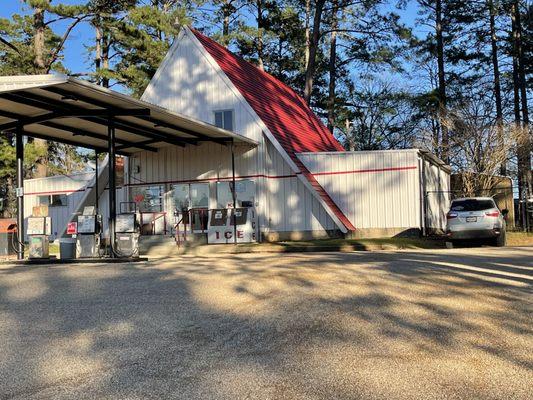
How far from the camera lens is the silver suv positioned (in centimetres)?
1786

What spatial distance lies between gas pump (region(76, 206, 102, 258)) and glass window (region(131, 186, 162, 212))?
8667 millimetres

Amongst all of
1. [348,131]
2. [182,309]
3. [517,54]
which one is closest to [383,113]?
[348,131]

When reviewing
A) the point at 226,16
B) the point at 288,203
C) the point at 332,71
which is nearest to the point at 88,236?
the point at 288,203

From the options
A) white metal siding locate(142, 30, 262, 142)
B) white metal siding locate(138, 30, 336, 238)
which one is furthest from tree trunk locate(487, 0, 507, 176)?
white metal siding locate(142, 30, 262, 142)

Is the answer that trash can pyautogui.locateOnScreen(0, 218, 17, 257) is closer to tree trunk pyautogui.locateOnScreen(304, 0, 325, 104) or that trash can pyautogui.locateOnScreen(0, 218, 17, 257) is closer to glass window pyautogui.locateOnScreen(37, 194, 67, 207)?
glass window pyautogui.locateOnScreen(37, 194, 67, 207)

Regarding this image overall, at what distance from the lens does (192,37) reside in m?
24.2

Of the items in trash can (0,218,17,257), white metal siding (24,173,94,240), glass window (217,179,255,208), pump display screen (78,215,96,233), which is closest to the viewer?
pump display screen (78,215,96,233)

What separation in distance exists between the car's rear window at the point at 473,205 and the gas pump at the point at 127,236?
10.3m

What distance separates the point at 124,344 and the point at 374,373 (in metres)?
2.70

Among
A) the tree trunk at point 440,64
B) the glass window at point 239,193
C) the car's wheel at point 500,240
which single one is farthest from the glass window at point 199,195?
the tree trunk at point 440,64

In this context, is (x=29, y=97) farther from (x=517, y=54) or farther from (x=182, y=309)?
(x=517, y=54)

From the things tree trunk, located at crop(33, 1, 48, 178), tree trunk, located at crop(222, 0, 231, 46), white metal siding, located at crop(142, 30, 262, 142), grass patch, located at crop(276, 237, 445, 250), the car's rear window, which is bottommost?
grass patch, located at crop(276, 237, 445, 250)

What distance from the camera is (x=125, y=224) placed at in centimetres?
1551

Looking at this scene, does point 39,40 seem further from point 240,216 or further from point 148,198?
point 240,216
